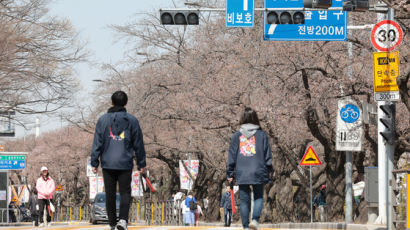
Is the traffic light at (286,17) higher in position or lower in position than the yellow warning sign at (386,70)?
higher

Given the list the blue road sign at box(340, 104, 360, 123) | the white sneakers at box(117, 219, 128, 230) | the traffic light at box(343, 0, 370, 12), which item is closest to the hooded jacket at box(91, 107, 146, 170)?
the white sneakers at box(117, 219, 128, 230)

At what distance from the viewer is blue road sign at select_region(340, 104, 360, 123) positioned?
21.1 m

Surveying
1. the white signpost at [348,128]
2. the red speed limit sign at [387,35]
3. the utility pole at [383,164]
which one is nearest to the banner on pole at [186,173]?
the white signpost at [348,128]

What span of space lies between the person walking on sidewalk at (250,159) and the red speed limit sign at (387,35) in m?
6.85

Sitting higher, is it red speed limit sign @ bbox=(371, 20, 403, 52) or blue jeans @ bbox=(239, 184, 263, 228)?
red speed limit sign @ bbox=(371, 20, 403, 52)

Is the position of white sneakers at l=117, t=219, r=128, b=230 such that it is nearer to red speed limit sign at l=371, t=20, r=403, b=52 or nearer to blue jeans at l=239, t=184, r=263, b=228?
blue jeans at l=239, t=184, r=263, b=228

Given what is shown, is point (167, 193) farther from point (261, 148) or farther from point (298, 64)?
point (261, 148)

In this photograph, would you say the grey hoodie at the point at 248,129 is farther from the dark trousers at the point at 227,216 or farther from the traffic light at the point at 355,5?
the dark trousers at the point at 227,216

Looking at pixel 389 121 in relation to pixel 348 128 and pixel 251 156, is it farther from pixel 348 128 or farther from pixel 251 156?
pixel 251 156

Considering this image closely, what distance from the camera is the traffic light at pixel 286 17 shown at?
18.2 meters

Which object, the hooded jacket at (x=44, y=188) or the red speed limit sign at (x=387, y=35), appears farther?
the hooded jacket at (x=44, y=188)

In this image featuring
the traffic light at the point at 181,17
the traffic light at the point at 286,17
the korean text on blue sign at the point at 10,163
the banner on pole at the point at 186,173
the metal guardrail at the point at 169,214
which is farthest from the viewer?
the metal guardrail at the point at 169,214

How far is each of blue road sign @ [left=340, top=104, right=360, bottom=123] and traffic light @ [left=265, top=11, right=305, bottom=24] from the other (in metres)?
3.76

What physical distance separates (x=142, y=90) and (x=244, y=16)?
2038 centimetres
